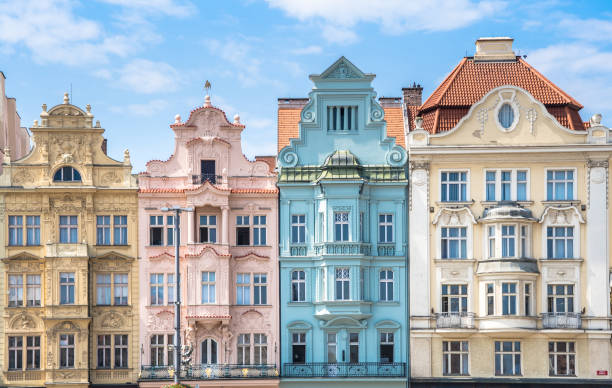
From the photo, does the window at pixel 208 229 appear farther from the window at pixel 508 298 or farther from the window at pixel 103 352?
the window at pixel 508 298

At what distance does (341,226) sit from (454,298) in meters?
6.30

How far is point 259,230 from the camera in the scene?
52.0 metres

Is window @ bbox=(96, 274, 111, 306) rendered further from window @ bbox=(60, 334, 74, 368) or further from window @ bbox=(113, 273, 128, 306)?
window @ bbox=(60, 334, 74, 368)

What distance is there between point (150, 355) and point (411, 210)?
1406 centimetres

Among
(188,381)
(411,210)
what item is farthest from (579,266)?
(188,381)

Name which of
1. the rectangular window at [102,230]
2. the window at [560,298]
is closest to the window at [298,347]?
the rectangular window at [102,230]

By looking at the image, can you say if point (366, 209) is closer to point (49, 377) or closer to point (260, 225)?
point (260, 225)

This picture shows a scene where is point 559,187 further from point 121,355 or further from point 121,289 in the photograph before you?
point 121,355

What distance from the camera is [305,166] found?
52.1m

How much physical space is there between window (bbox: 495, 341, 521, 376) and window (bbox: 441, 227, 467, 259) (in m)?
4.50

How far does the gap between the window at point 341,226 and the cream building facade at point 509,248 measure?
10.3ft

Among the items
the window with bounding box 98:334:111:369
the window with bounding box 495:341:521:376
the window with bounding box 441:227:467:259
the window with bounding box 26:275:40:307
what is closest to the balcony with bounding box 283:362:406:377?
the window with bounding box 495:341:521:376

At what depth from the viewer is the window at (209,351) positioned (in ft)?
168

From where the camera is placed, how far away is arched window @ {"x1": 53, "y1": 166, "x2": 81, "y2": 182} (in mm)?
51469
